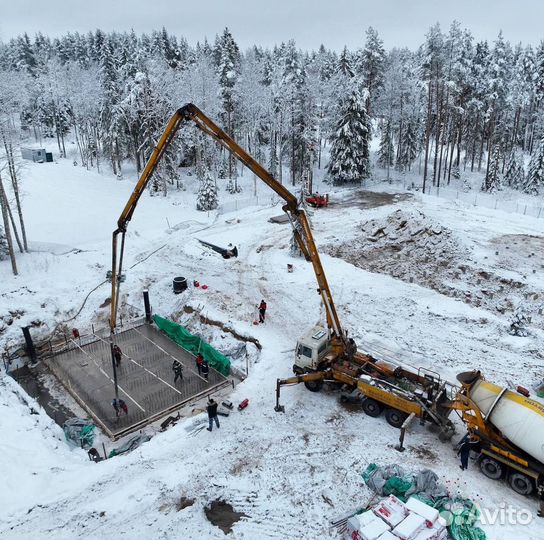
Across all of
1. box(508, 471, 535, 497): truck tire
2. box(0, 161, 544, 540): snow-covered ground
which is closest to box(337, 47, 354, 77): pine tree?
box(0, 161, 544, 540): snow-covered ground

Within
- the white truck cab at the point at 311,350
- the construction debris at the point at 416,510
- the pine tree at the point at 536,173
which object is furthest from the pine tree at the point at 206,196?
the pine tree at the point at 536,173

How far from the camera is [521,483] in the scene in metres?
12.9

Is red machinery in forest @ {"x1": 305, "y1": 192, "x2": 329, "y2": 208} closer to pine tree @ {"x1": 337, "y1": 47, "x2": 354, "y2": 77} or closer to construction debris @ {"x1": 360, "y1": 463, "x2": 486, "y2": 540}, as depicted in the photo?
pine tree @ {"x1": 337, "y1": 47, "x2": 354, "y2": 77}

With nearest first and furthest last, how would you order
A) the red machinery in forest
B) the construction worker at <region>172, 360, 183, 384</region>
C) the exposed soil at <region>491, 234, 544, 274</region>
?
the construction worker at <region>172, 360, 183, 384</region> → the exposed soil at <region>491, 234, 544, 274</region> → the red machinery in forest

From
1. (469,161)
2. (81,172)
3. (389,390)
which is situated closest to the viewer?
(389,390)

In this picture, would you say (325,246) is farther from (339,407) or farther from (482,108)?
(482,108)

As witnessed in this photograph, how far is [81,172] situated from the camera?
56.5m

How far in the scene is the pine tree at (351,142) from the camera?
49.3m

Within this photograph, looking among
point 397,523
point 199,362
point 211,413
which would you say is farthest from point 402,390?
point 199,362

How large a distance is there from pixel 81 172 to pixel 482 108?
5378cm

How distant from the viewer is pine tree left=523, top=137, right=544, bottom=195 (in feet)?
161

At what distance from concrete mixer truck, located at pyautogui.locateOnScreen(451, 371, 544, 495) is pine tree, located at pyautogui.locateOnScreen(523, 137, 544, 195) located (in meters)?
44.5

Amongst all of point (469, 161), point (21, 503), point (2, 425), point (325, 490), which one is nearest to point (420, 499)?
point (325, 490)

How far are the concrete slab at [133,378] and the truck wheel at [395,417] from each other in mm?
7812
